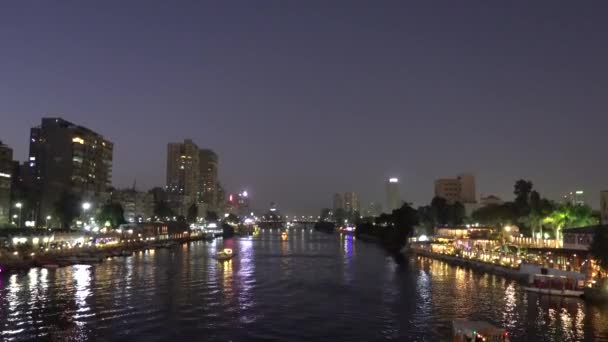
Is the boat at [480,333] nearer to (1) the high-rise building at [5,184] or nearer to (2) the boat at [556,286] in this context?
(2) the boat at [556,286]

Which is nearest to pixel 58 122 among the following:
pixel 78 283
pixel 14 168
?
pixel 14 168

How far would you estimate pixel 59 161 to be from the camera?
472 feet

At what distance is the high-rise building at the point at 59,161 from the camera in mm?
138000

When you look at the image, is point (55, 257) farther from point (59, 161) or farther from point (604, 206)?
point (604, 206)

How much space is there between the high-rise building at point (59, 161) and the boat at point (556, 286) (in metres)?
116

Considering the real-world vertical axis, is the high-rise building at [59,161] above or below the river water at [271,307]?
above

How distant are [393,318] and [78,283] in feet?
114

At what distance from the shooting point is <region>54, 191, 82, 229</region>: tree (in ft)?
405

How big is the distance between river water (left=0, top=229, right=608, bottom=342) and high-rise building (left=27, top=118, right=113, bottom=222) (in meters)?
74.1

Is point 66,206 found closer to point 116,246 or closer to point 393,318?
point 116,246

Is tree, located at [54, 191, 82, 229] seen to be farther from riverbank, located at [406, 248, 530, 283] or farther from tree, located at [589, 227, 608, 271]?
tree, located at [589, 227, 608, 271]

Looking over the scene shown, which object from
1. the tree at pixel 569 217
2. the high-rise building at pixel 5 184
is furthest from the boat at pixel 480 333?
the high-rise building at pixel 5 184

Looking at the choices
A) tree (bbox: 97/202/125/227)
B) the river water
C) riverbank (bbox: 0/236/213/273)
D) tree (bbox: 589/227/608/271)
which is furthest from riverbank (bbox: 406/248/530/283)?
tree (bbox: 97/202/125/227)

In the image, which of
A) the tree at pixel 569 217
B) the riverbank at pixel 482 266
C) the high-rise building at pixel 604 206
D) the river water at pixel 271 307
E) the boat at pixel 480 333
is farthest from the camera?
the tree at pixel 569 217
